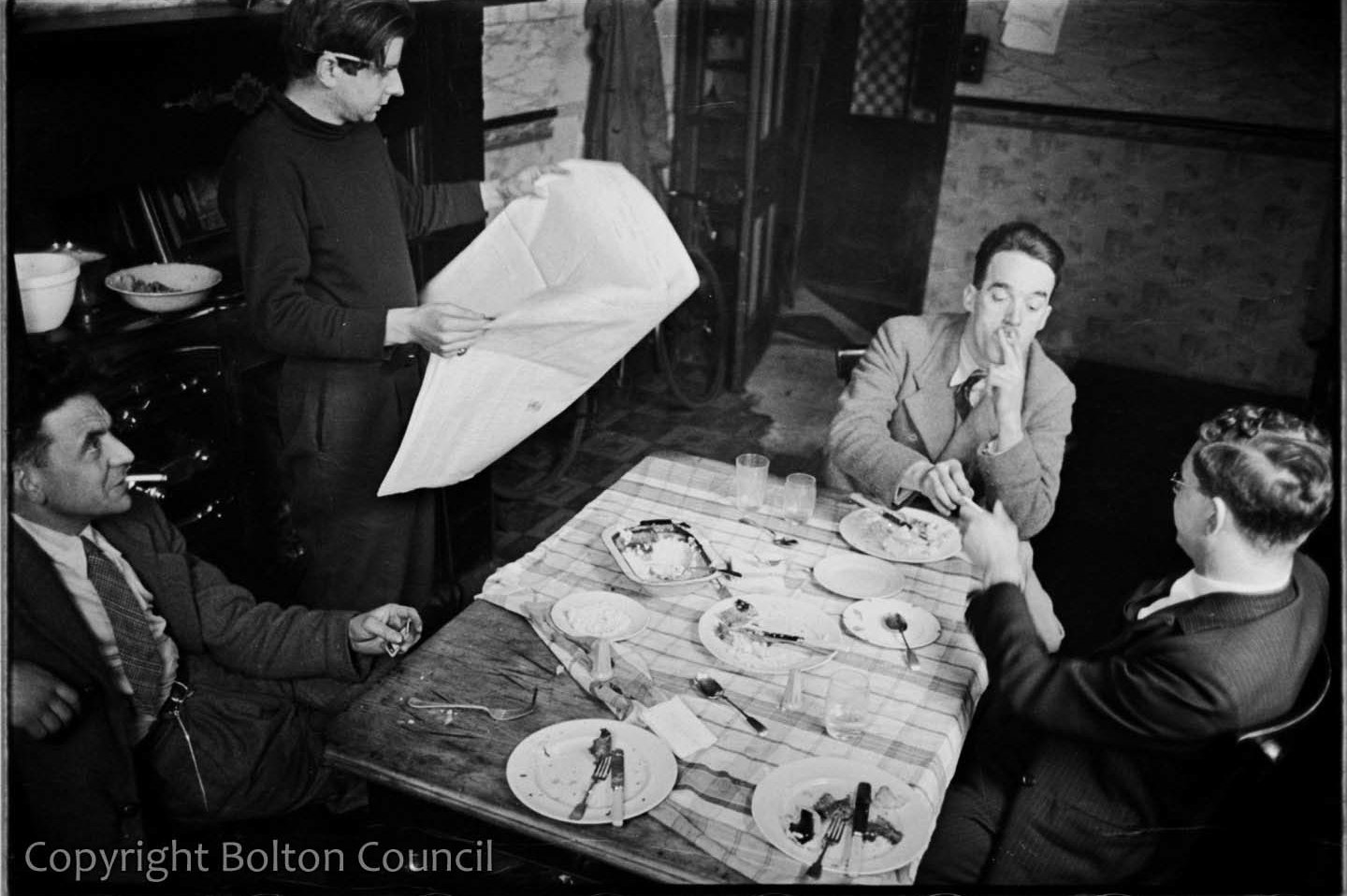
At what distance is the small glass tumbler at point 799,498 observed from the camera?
2.12m

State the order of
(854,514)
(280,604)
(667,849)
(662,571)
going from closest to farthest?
(667,849), (280,604), (662,571), (854,514)

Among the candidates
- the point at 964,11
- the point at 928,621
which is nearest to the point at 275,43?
the point at 964,11

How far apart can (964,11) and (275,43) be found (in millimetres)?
1085

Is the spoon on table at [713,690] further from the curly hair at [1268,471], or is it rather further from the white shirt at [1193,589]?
the curly hair at [1268,471]

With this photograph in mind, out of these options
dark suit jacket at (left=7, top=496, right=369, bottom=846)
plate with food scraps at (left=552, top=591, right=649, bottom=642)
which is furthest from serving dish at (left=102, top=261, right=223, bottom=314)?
plate with food scraps at (left=552, top=591, right=649, bottom=642)

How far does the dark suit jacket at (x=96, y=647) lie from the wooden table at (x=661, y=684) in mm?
269

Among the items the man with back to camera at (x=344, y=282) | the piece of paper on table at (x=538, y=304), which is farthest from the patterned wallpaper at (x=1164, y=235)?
the man with back to camera at (x=344, y=282)

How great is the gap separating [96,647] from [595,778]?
2.59 feet

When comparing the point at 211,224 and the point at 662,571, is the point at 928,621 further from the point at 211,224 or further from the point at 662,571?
the point at 211,224

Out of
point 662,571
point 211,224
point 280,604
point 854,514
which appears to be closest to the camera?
point 211,224

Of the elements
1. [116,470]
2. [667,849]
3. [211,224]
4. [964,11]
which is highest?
[964,11]

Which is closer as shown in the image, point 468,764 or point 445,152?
point 468,764

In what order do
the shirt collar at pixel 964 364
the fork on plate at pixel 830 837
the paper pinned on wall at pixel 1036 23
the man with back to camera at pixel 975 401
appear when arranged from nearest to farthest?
the fork on plate at pixel 830 837 < the paper pinned on wall at pixel 1036 23 < the man with back to camera at pixel 975 401 < the shirt collar at pixel 964 364

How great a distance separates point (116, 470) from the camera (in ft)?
5.14
